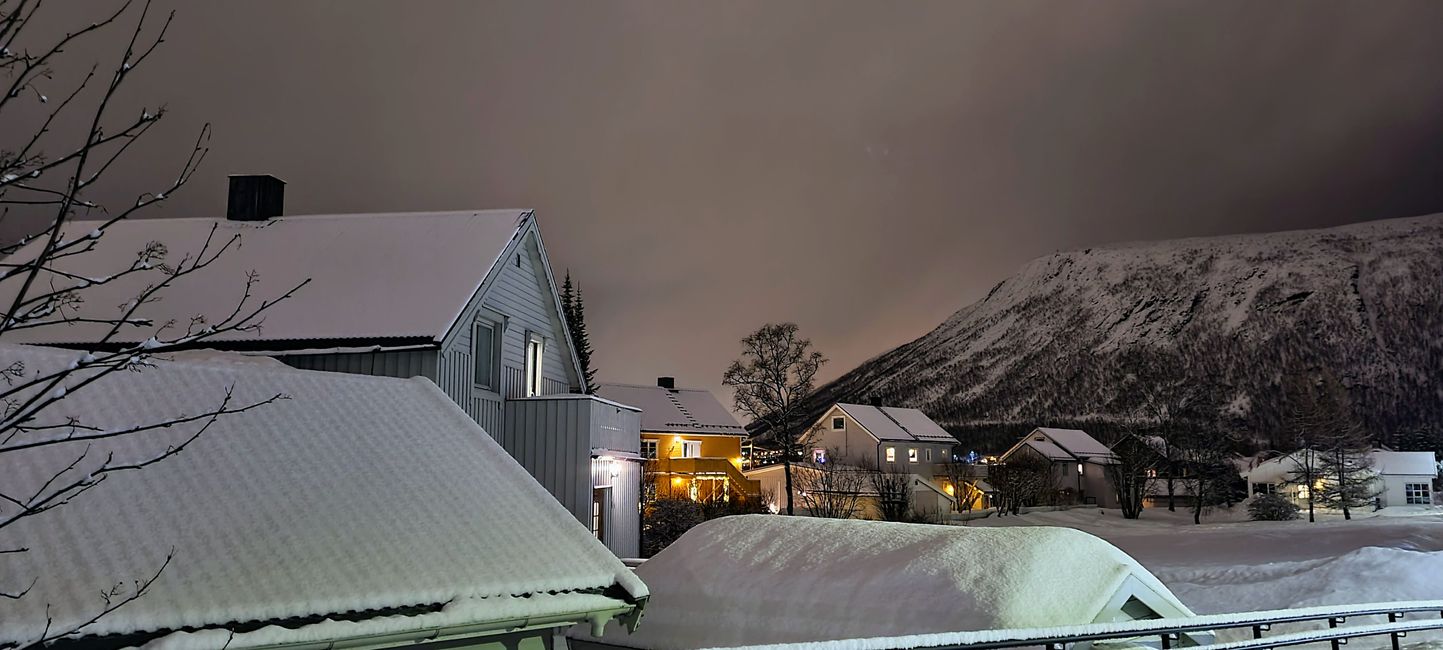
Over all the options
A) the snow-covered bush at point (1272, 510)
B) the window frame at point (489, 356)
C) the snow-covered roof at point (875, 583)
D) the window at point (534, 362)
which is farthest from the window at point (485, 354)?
the snow-covered bush at point (1272, 510)

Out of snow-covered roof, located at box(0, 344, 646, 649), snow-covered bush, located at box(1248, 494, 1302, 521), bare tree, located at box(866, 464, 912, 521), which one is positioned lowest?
snow-covered bush, located at box(1248, 494, 1302, 521)

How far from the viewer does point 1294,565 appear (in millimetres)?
22000

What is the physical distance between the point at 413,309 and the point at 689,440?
39008 mm

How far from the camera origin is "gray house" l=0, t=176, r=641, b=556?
55.0ft

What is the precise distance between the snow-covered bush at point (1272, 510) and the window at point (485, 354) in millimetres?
→ 50131

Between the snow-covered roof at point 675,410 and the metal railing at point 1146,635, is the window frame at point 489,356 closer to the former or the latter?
the metal railing at point 1146,635

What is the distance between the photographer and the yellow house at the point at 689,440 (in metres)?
47.5

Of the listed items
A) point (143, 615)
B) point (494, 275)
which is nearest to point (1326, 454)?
point (494, 275)

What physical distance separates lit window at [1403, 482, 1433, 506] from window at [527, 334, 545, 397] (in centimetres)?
6509

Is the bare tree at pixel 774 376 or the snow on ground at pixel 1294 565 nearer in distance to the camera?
the snow on ground at pixel 1294 565

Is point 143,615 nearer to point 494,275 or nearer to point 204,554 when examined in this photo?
point 204,554

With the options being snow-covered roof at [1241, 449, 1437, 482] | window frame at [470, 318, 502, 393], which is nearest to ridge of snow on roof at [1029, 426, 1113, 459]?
snow-covered roof at [1241, 449, 1437, 482]

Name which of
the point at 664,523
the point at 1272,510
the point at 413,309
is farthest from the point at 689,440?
the point at 413,309

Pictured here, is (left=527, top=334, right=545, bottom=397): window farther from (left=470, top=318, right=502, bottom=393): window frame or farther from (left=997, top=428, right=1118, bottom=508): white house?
(left=997, top=428, right=1118, bottom=508): white house
